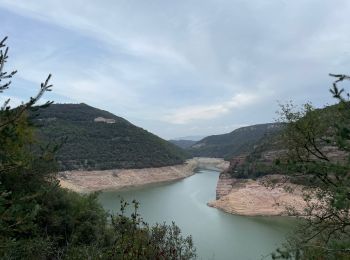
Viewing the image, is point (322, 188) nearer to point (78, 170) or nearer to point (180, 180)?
point (78, 170)

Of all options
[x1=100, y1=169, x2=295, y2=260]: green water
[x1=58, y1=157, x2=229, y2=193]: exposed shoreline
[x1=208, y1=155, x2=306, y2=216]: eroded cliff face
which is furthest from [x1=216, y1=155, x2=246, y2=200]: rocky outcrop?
[x1=58, y1=157, x2=229, y2=193]: exposed shoreline

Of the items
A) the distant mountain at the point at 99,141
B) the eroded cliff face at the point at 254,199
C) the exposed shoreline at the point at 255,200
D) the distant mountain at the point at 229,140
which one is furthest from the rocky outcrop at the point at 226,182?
the distant mountain at the point at 229,140

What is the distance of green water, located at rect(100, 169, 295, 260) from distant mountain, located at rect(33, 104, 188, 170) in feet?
40.0

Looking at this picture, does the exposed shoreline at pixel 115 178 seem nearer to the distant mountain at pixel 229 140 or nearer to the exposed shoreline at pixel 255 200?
the exposed shoreline at pixel 255 200

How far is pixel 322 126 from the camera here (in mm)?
10945

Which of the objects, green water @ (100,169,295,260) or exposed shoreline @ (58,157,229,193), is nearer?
green water @ (100,169,295,260)

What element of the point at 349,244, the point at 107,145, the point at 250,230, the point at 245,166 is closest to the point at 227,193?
the point at 245,166

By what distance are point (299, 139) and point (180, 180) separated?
6582 centimetres

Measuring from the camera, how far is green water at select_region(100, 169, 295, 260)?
90.7 feet

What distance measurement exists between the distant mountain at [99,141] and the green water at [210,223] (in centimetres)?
1218

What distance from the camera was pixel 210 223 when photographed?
121 feet

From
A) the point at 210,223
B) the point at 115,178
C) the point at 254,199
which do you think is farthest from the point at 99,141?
the point at 210,223

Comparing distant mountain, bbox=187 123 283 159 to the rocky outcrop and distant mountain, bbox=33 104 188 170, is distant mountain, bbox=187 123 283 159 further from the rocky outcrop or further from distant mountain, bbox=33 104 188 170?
the rocky outcrop

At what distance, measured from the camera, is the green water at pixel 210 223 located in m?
27.7
